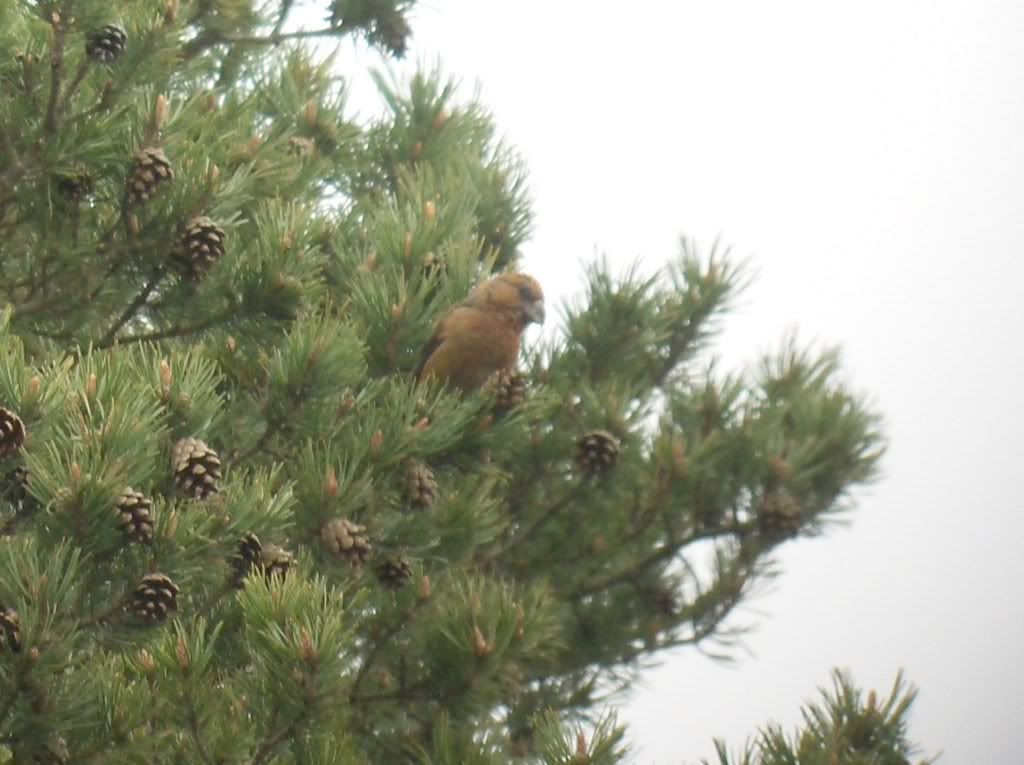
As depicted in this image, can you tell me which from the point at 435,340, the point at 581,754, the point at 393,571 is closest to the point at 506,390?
the point at 435,340

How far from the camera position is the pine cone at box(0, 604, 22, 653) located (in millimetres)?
1607

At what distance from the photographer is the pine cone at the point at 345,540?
6.97 ft

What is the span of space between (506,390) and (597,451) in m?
0.67

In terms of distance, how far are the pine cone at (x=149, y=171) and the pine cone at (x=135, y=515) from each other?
2.23ft

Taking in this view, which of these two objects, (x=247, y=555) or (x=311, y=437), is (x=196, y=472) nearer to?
(x=247, y=555)

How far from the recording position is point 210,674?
6.70ft

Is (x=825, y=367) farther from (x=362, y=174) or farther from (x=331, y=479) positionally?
(x=331, y=479)

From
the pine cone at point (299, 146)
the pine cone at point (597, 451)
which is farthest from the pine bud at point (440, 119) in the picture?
the pine cone at point (597, 451)

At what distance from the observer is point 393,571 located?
2.42 metres

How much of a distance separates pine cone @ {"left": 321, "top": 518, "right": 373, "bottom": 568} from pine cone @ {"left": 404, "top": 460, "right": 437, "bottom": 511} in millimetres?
133

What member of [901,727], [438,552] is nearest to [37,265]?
[438,552]

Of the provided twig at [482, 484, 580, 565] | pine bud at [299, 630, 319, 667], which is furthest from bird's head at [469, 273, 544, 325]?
pine bud at [299, 630, 319, 667]

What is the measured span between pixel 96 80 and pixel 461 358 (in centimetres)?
88

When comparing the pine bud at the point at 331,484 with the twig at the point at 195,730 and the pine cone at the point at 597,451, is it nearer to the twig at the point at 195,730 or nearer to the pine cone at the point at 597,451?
the twig at the point at 195,730
